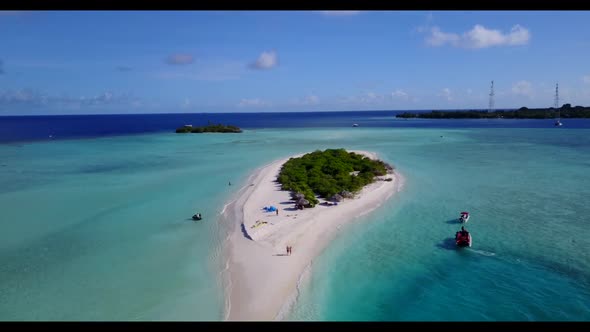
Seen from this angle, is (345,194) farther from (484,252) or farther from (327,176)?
(484,252)

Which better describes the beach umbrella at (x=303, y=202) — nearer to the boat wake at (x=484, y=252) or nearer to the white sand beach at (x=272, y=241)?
the white sand beach at (x=272, y=241)

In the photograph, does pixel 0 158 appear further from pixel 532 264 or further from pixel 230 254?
pixel 532 264

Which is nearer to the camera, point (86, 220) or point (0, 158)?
point (86, 220)

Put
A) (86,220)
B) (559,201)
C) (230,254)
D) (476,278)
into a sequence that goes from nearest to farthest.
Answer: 1. (476,278)
2. (230,254)
3. (86,220)
4. (559,201)

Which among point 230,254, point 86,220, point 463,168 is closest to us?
point 230,254

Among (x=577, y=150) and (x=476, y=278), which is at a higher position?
(x=577, y=150)

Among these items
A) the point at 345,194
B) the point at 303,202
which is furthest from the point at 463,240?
the point at 303,202

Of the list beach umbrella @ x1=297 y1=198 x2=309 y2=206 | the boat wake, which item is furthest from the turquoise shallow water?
beach umbrella @ x1=297 y1=198 x2=309 y2=206

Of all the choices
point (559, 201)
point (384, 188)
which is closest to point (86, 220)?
point (384, 188)
